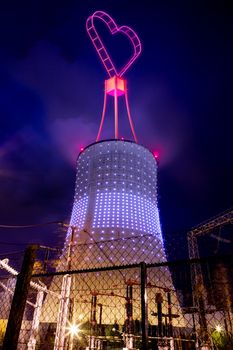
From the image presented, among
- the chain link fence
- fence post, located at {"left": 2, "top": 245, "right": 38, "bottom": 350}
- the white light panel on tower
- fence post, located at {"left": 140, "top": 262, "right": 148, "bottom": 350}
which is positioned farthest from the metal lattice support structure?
fence post, located at {"left": 140, "top": 262, "right": 148, "bottom": 350}

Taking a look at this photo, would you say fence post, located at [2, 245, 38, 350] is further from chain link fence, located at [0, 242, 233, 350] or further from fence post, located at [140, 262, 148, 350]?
fence post, located at [140, 262, 148, 350]

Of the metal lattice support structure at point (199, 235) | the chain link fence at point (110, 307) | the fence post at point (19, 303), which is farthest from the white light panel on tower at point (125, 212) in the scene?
the fence post at point (19, 303)

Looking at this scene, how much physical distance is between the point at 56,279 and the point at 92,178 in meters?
8.65

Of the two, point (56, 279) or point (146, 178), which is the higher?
point (146, 178)

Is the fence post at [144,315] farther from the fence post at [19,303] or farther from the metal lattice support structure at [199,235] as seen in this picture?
the metal lattice support structure at [199,235]

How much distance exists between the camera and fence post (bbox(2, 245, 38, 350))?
3389 millimetres

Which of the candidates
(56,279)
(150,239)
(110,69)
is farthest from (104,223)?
(110,69)

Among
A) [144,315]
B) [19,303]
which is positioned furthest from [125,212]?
[144,315]

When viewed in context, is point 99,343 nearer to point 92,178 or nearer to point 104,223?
point 104,223

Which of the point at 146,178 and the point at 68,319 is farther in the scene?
the point at 146,178

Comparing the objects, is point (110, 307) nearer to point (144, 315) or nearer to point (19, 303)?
point (19, 303)

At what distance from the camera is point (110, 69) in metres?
34.2

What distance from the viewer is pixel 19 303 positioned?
3.60 metres

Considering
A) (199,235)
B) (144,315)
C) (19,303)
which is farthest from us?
(199,235)
